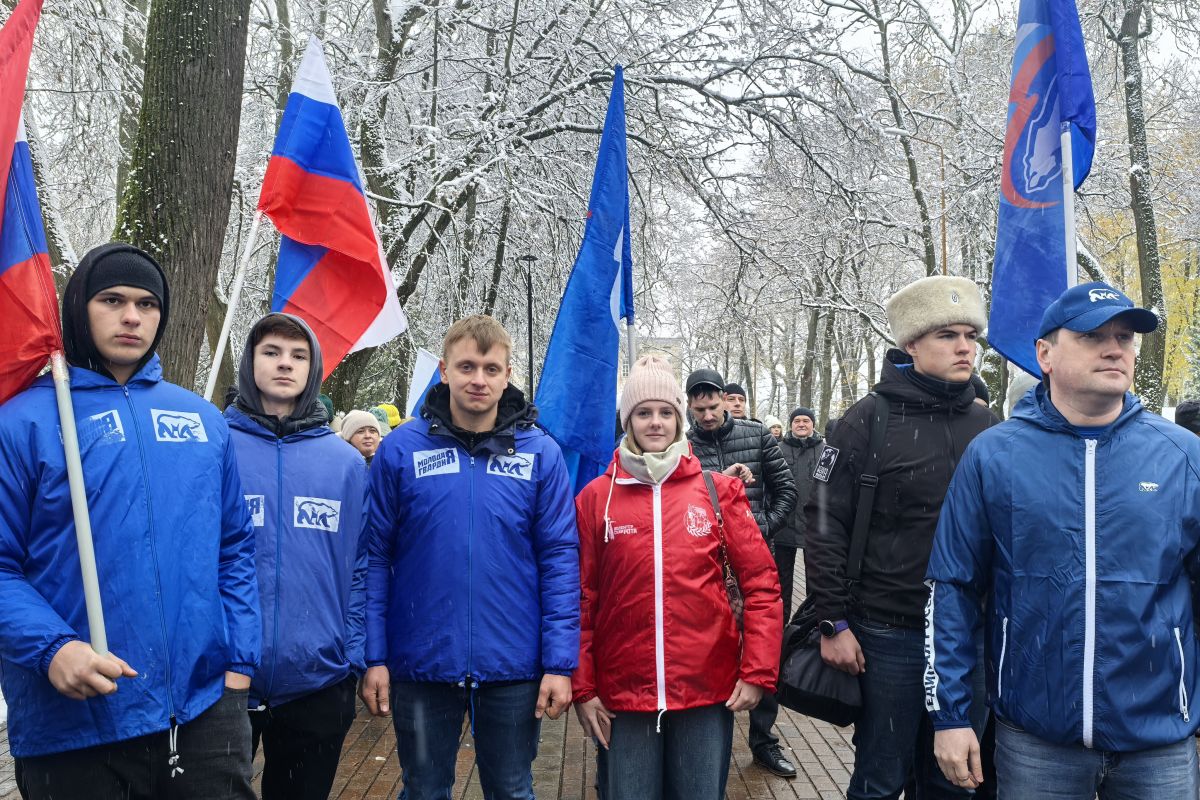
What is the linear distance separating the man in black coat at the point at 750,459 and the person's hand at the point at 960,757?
2.48 m

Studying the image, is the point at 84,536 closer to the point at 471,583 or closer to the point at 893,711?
the point at 471,583

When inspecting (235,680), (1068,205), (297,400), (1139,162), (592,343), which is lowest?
(235,680)

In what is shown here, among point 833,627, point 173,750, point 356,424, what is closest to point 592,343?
point 833,627

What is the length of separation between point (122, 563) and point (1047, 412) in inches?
96.3

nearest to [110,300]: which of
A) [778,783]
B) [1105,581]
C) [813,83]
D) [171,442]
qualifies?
[171,442]

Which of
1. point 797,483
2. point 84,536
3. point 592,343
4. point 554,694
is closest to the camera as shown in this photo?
point 84,536

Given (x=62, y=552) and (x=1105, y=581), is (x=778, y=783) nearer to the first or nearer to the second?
(x=1105, y=581)

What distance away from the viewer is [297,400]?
10.1ft

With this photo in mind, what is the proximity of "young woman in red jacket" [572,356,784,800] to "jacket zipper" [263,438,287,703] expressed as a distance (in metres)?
0.93

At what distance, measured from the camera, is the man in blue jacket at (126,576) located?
7.23ft

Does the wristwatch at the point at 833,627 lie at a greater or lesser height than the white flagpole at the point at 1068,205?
lesser

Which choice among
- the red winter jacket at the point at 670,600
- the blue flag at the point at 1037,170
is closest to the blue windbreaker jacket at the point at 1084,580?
the red winter jacket at the point at 670,600

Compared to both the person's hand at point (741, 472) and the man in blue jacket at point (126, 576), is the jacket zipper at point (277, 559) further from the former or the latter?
the person's hand at point (741, 472)

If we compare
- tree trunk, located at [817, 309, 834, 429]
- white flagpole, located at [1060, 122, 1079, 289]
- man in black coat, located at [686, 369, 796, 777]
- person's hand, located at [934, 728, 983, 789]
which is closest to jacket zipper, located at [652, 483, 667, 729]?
person's hand, located at [934, 728, 983, 789]
